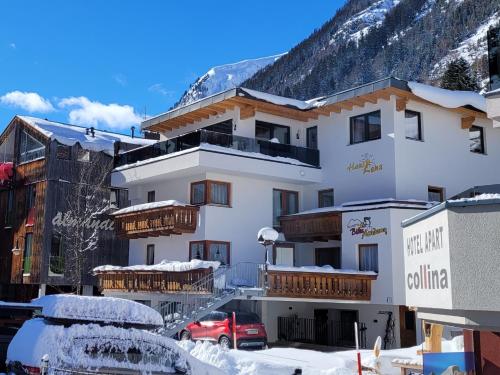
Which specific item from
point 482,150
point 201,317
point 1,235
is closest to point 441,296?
point 201,317

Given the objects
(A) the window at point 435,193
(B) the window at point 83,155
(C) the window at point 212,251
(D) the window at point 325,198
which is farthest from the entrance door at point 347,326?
(B) the window at point 83,155

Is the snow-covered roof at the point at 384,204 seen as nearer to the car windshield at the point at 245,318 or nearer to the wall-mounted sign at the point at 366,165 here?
the wall-mounted sign at the point at 366,165

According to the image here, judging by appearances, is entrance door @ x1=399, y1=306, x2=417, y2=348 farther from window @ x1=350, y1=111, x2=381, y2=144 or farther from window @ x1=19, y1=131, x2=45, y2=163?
window @ x1=19, y1=131, x2=45, y2=163

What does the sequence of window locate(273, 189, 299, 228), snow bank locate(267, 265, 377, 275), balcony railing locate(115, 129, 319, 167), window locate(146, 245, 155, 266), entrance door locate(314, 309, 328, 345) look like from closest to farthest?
1. snow bank locate(267, 265, 377, 275)
2. balcony railing locate(115, 129, 319, 167)
3. entrance door locate(314, 309, 328, 345)
4. window locate(273, 189, 299, 228)
5. window locate(146, 245, 155, 266)

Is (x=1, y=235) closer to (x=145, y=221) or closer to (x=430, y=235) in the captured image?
(x=145, y=221)

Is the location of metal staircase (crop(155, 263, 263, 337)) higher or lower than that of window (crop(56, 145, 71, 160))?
lower

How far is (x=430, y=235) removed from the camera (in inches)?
370

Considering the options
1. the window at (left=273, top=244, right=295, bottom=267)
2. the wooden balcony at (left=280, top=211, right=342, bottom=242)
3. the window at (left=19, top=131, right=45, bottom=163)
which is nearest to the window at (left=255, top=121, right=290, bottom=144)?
the wooden balcony at (left=280, top=211, right=342, bottom=242)

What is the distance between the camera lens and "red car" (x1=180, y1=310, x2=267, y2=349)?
24.4m

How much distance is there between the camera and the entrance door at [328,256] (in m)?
30.9

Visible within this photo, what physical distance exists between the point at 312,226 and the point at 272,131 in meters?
5.88

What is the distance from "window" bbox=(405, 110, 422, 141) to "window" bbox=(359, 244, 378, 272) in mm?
5565

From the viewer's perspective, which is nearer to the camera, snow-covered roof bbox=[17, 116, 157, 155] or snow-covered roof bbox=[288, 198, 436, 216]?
snow-covered roof bbox=[288, 198, 436, 216]

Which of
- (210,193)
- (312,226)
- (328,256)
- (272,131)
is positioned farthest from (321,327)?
(272,131)
